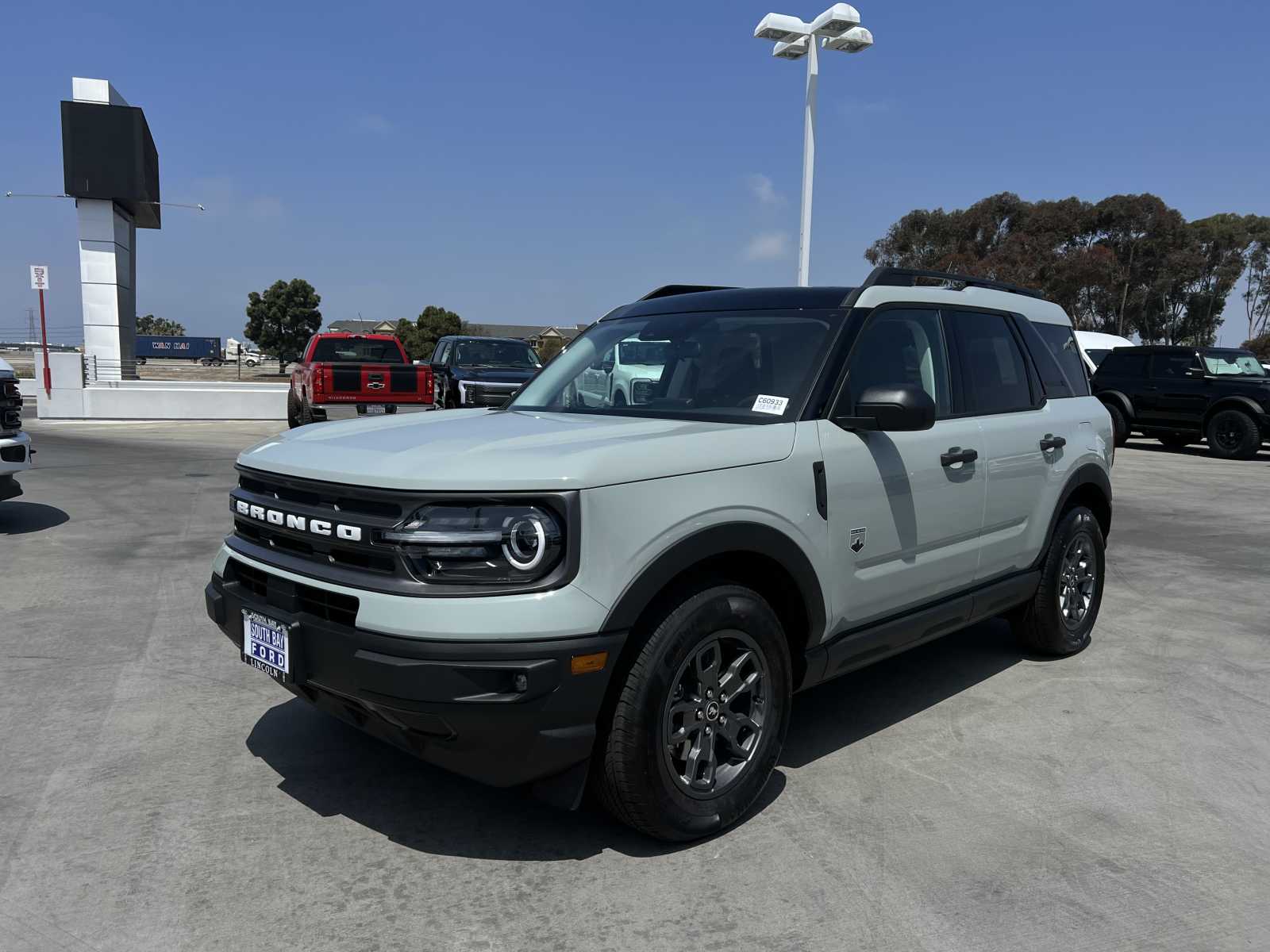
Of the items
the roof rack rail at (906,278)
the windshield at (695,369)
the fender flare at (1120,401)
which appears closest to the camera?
the windshield at (695,369)

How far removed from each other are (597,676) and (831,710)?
198 centimetres

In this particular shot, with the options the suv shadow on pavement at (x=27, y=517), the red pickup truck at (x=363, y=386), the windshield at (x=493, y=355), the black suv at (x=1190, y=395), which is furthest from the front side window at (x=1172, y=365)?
the suv shadow on pavement at (x=27, y=517)

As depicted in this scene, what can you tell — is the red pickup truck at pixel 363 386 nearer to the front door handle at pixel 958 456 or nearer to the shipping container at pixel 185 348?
the front door handle at pixel 958 456

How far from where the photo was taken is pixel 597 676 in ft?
8.66

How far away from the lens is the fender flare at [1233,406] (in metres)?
16.3

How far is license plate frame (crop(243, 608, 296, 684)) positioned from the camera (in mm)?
2850

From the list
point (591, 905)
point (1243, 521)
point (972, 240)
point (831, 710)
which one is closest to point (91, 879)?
point (591, 905)

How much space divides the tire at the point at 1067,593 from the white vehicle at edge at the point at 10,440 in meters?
7.18

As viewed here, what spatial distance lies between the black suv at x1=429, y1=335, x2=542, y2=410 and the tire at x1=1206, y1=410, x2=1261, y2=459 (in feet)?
40.5

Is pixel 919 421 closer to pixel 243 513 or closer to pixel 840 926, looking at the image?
pixel 840 926

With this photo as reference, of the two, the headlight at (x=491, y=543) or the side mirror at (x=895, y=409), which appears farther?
the side mirror at (x=895, y=409)

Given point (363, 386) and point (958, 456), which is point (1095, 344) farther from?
point (958, 456)

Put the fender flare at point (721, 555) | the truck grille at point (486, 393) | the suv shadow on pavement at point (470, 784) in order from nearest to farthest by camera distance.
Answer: the fender flare at point (721, 555)
the suv shadow on pavement at point (470, 784)
the truck grille at point (486, 393)

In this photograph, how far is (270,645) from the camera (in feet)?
9.77
